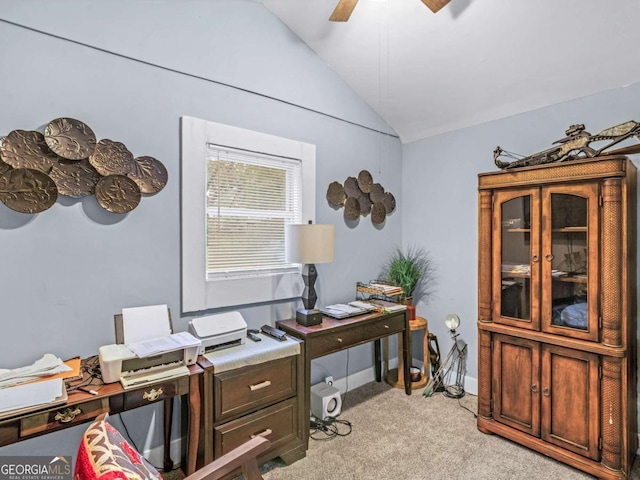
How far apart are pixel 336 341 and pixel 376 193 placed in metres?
1.58

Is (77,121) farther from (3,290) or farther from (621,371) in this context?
(621,371)

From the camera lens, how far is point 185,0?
2248mm

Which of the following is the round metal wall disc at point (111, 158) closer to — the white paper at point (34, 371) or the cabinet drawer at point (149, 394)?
the white paper at point (34, 371)

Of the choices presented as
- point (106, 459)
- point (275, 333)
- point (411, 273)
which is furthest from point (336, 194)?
point (106, 459)

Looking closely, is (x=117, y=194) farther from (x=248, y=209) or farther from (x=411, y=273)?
(x=411, y=273)

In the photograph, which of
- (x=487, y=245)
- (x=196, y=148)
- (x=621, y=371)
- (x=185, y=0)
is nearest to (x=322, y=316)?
(x=487, y=245)

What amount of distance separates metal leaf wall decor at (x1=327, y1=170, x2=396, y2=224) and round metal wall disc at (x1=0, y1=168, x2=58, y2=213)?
1961 millimetres

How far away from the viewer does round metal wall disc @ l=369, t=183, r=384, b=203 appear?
11.3ft

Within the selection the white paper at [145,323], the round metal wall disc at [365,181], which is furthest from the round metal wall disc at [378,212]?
the white paper at [145,323]

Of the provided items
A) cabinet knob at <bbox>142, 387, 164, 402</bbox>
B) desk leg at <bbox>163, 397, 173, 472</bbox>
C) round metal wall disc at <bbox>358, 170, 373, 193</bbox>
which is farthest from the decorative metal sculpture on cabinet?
desk leg at <bbox>163, 397, 173, 472</bbox>

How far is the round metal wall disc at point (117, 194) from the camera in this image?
6.37ft

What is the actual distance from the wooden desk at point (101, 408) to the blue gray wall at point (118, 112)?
14.6 inches

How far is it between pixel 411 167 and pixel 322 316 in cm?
194

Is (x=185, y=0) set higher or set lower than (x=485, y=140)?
higher
